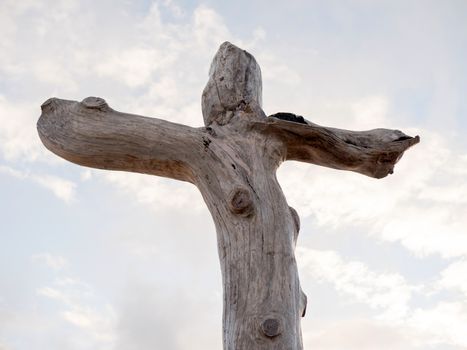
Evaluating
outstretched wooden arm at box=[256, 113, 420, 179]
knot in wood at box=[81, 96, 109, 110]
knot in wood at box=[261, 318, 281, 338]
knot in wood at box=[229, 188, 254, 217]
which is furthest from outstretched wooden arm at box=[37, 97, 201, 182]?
knot in wood at box=[261, 318, 281, 338]

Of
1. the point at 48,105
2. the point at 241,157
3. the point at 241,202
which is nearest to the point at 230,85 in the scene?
the point at 241,157

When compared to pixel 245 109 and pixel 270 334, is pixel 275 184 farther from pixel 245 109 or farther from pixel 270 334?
pixel 270 334

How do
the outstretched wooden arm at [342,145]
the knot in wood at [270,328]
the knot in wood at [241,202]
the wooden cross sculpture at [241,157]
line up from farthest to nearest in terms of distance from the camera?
the outstretched wooden arm at [342,145] → the knot in wood at [241,202] → the wooden cross sculpture at [241,157] → the knot in wood at [270,328]

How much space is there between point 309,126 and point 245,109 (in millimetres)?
394

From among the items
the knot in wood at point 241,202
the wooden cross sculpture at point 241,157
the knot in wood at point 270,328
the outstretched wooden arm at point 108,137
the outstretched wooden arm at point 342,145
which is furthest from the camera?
the outstretched wooden arm at point 342,145

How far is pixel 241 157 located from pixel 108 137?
75 cm

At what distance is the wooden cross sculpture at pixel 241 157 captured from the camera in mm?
2994

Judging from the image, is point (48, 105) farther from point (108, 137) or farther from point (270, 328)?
point (270, 328)

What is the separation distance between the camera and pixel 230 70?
149 inches

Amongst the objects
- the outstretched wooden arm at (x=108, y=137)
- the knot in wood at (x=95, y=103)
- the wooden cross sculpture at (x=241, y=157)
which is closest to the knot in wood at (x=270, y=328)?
the wooden cross sculpture at (x=241, y=157)

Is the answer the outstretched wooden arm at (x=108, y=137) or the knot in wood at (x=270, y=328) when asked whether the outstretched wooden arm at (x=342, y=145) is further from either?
the knot in wood at (x=270, y=328)

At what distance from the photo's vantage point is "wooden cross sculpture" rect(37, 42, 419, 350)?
9.82 feet

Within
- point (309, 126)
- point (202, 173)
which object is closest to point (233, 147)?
point (202, 173)

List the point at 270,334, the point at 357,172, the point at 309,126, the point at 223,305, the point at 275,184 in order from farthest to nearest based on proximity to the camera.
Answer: the point at 357,172, the point at 309,126, the point at 275,184, the point at 223,305, the point at 270,334
